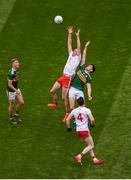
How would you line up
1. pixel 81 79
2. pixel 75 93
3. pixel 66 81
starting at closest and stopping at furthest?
pixel 81 79
pixel 75 93
pixel 66 81

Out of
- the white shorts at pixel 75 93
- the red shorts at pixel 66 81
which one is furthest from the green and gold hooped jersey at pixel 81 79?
the red shorts at pixel 66 81

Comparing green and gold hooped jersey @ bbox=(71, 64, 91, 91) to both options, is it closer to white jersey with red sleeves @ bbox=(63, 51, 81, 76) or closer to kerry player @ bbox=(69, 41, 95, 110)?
kerry player @ bbox=(69, 41, 95, 110)

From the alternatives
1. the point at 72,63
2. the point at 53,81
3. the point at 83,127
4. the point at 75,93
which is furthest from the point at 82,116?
the point at 53,81

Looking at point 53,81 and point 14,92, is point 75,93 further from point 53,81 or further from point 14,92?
point 53,81

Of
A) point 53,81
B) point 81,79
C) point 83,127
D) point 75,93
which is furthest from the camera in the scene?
point 53,81

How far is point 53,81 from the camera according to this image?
2717 centimetres

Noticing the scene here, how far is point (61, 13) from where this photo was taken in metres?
31.8

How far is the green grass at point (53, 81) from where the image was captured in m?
21.4

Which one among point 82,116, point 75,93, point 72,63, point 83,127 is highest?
point 72,63

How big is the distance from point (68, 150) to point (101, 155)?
121 centimetres

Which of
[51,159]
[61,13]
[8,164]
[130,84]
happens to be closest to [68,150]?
[51,159]

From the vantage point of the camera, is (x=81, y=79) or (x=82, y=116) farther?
(x=81, y=79)

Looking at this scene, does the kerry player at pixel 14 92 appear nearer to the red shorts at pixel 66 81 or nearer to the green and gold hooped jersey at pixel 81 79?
the red shorts at pixel 66 81

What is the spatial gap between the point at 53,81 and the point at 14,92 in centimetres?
379
